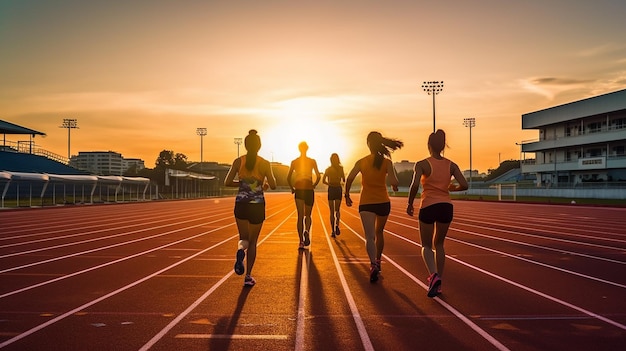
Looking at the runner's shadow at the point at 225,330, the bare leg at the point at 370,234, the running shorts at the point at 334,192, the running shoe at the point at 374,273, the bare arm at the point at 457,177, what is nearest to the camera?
the runner's shadow at the point at 225,330

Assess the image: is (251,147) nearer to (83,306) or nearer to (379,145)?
(379,145)

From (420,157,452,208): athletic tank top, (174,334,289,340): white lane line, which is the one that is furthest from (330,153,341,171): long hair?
(174,334,289,340): white lane line

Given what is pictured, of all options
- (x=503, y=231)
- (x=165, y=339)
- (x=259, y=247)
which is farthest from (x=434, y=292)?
(x=503, y=231)

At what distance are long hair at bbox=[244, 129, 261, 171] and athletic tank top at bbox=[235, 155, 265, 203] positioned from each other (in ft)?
0.17

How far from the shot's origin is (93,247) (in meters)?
12.1

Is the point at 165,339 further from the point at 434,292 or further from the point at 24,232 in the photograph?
the point at 24,232

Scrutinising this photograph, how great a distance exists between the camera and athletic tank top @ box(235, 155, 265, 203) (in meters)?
7.30

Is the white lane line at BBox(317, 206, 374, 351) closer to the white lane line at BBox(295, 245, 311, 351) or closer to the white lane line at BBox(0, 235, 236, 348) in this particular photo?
the white lane line at BBox(295, 245, 311, 351)

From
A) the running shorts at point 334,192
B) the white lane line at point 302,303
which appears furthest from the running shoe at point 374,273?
the running shorts at point 334,192

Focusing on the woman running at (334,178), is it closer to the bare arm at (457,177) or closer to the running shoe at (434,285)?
the bare arm at (457,177)

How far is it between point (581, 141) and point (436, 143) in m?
64.0

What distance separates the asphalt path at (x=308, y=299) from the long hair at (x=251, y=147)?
5.28ft

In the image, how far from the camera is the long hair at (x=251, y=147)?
7461 millimetres

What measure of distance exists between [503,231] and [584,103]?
180 feet
